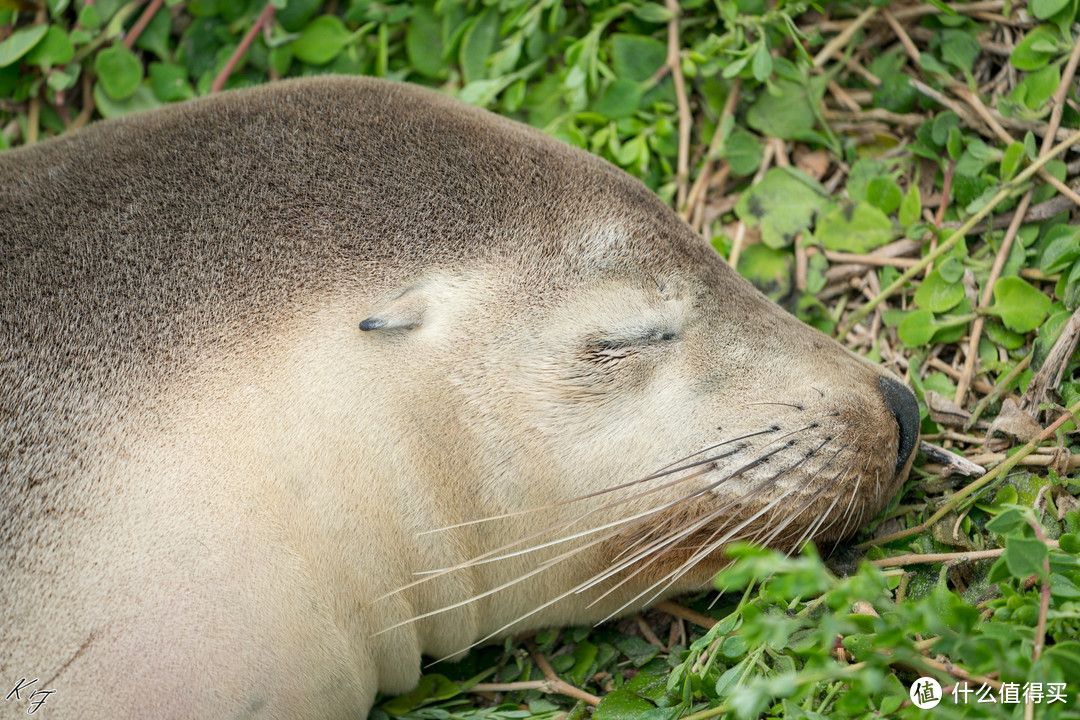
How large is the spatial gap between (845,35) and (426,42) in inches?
70.0

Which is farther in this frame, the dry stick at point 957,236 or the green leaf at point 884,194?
the green leaf at point 884,194

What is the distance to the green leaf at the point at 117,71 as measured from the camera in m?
3.93

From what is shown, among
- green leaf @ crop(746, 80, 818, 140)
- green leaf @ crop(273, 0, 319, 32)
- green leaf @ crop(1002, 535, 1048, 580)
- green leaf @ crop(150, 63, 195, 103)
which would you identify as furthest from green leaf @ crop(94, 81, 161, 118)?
green leaf @ crop(1002, 535, 1048, 580)

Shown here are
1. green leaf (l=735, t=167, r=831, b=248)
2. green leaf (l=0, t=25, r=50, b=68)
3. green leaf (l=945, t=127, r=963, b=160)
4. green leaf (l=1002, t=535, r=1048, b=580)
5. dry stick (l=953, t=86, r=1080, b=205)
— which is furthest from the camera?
green leaf (l=0, t=25, r=50, b=68)

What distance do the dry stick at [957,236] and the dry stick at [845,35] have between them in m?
0.92

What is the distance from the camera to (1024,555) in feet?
6.34

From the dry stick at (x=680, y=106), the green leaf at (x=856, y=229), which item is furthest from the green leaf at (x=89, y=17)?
the green leaf at (x=856, y=229)

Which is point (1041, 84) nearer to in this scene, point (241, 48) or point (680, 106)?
point (680, 106)

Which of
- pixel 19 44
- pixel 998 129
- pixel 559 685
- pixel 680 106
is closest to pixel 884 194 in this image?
pixel 998 129

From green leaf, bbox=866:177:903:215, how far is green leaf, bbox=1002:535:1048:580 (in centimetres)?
187

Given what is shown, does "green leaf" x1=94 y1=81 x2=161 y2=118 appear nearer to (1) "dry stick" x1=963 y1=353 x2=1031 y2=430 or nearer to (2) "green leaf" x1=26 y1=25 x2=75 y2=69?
(2) "green leaf" x1=26 y1=25 x2=75 y2=69

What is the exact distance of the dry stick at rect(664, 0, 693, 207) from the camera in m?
3.81

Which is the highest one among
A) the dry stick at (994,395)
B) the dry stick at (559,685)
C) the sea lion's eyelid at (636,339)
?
the sea lion's eyelid at (636,339)

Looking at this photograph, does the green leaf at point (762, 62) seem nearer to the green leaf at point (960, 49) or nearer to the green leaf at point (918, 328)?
the green leaf at point (960, 49)
